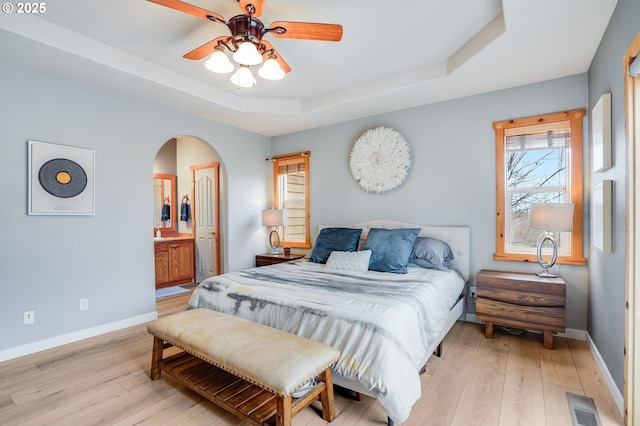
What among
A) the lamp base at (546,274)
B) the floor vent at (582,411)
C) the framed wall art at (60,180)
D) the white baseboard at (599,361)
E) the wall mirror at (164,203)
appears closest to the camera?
the floor vent at (582,411)

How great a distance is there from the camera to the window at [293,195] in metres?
4.89

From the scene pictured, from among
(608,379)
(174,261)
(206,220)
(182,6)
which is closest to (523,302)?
(608,379)

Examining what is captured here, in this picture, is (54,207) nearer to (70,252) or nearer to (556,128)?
(70,252)

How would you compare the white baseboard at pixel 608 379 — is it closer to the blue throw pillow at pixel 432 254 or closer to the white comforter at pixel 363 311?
the white comforter at pixel 363 311

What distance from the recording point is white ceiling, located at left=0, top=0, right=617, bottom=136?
87.9 inches

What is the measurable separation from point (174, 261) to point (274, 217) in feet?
6.74

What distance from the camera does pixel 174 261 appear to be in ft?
17.5

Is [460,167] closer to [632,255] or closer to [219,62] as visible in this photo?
[632,255]

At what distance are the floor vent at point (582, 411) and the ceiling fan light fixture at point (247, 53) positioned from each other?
2994mm

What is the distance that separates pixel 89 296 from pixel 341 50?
11.4 ft

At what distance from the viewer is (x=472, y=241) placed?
347 centimetres

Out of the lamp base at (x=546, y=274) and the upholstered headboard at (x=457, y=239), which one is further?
the upholstered headboard at (x=457, y=239)

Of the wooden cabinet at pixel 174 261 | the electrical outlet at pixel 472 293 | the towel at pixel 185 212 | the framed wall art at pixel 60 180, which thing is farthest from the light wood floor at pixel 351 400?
the towel at pixel 185 212

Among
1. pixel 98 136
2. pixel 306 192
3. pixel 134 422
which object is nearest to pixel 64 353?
pixel 134 422
